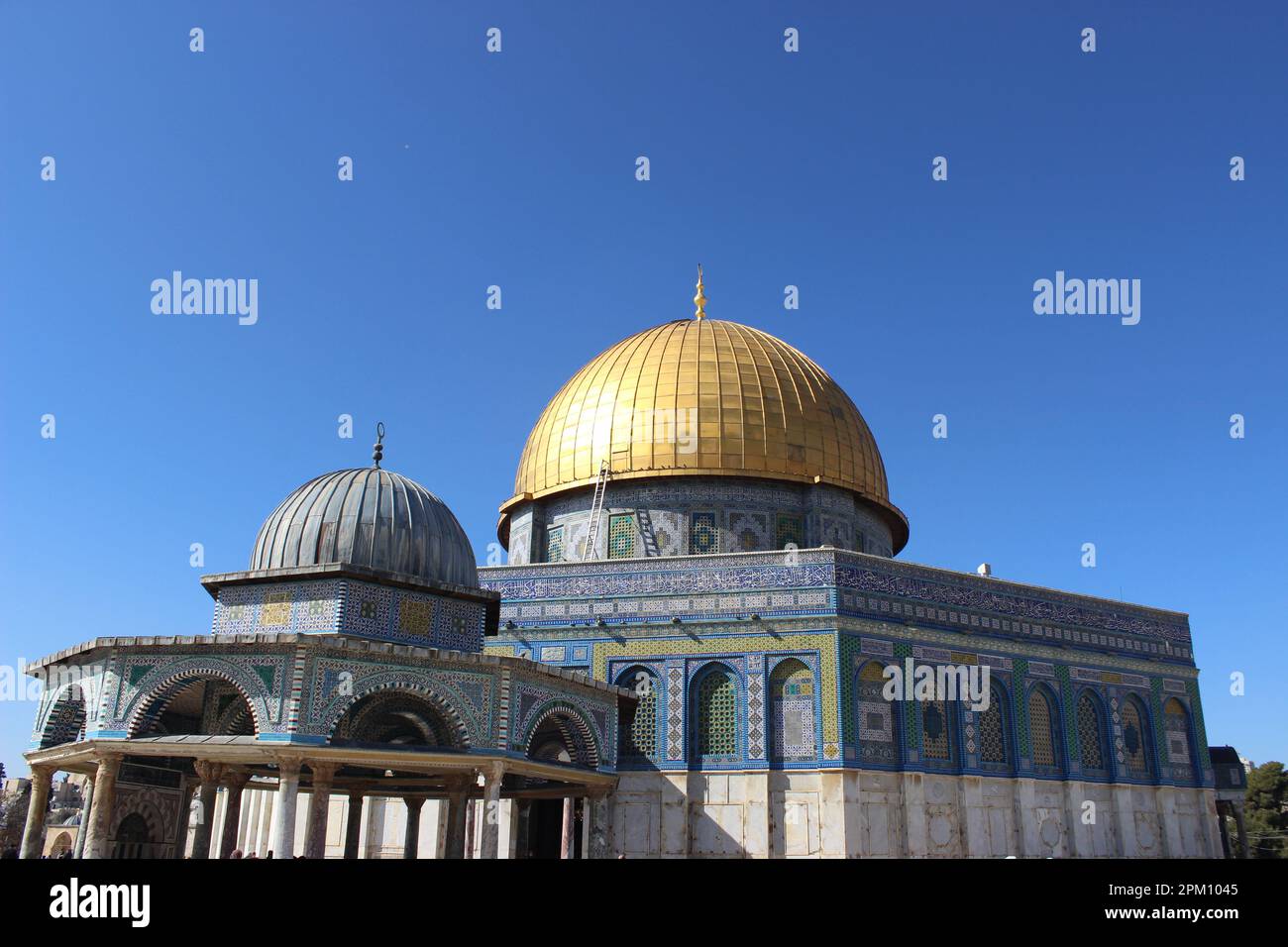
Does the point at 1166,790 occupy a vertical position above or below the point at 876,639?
below

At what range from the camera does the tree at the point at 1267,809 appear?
1559 inches

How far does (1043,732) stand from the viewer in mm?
22266

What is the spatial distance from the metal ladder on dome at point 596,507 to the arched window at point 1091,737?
35.2 ft

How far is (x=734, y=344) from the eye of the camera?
87.3 feet

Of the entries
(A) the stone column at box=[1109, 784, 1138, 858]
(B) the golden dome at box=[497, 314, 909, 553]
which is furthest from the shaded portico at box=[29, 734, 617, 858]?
(A) the stone column at box=[1109, 784, 1138, 858]

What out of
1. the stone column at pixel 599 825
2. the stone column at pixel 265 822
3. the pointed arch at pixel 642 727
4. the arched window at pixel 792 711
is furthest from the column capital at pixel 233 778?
the arched window at pixel 792 711

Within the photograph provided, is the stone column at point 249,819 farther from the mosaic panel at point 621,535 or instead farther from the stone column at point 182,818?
the mosaic panel at point 621,535

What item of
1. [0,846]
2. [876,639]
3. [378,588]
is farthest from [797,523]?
[0,846]

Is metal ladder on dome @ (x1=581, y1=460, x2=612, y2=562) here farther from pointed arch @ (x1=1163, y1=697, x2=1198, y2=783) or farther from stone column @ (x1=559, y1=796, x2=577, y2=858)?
pointed arch @ (x1=1163, y1=697, x2=1198, y2=783)

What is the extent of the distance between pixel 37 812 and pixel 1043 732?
17.8m
